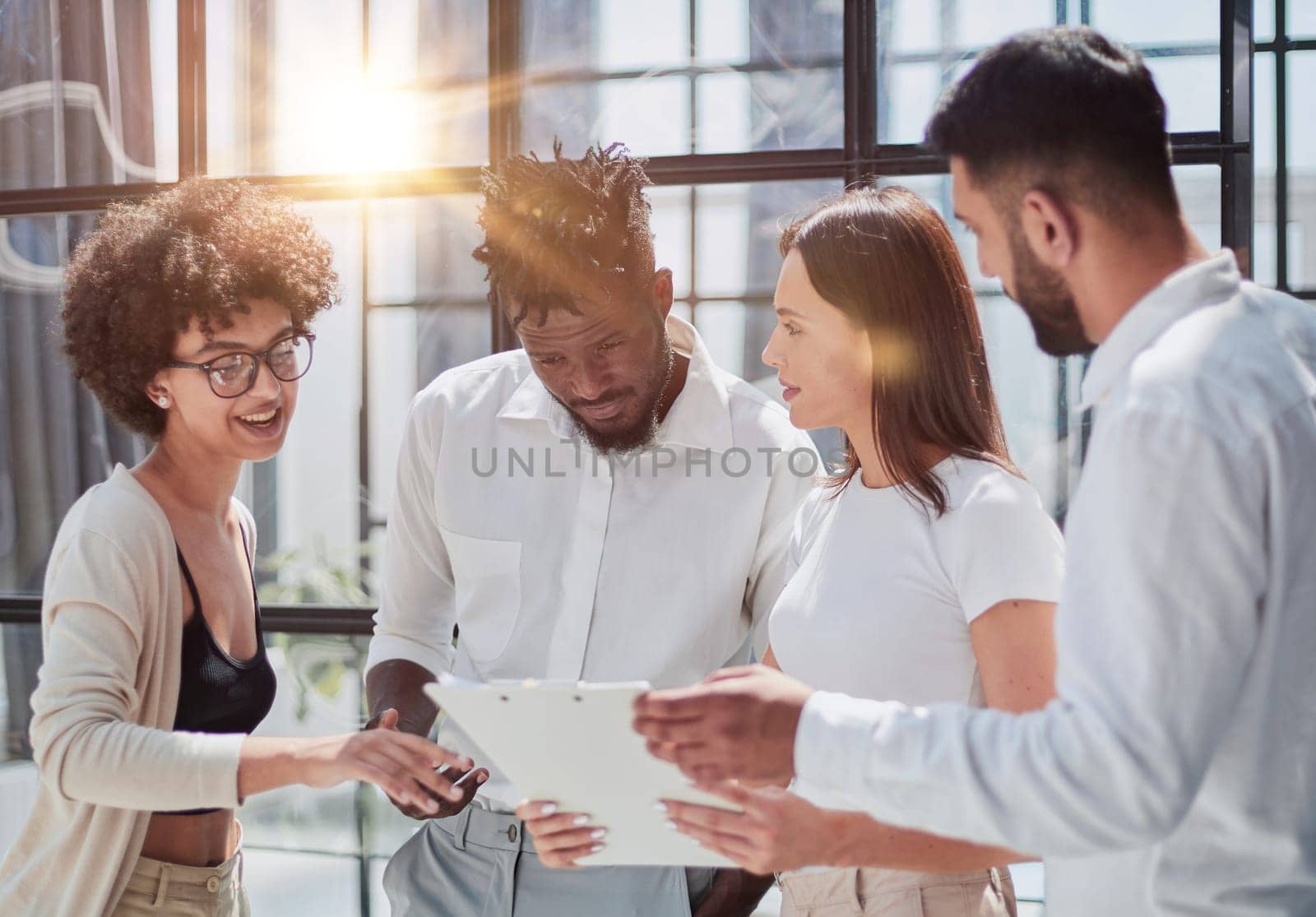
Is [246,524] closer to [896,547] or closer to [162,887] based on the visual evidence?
[162,887]

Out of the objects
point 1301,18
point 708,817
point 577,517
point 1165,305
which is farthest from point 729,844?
point 1301,18

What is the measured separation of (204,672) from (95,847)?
0.30 metres

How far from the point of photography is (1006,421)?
291 cm

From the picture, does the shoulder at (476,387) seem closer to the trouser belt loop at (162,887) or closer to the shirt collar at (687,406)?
the shirt collar at (687,406)

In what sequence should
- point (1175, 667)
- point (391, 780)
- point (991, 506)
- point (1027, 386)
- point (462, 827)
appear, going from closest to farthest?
point (1175, 667) < point (991, 506) < point (391, 780) < point (462, 827) < point (1027, 386)

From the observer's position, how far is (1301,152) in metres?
2.77

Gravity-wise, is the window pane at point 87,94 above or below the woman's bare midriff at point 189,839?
above

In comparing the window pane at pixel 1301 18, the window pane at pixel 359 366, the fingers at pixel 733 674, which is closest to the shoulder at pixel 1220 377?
the fingers at pixel 733 674

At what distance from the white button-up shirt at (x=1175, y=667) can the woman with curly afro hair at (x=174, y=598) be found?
37.6 inches

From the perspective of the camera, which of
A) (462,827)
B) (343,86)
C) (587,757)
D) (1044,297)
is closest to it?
(1044,297)

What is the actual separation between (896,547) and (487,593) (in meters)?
0.95

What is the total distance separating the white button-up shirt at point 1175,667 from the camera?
0.89 m

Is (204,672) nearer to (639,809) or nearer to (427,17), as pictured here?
(639,809)

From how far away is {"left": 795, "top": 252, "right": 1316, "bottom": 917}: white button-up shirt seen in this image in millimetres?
889
